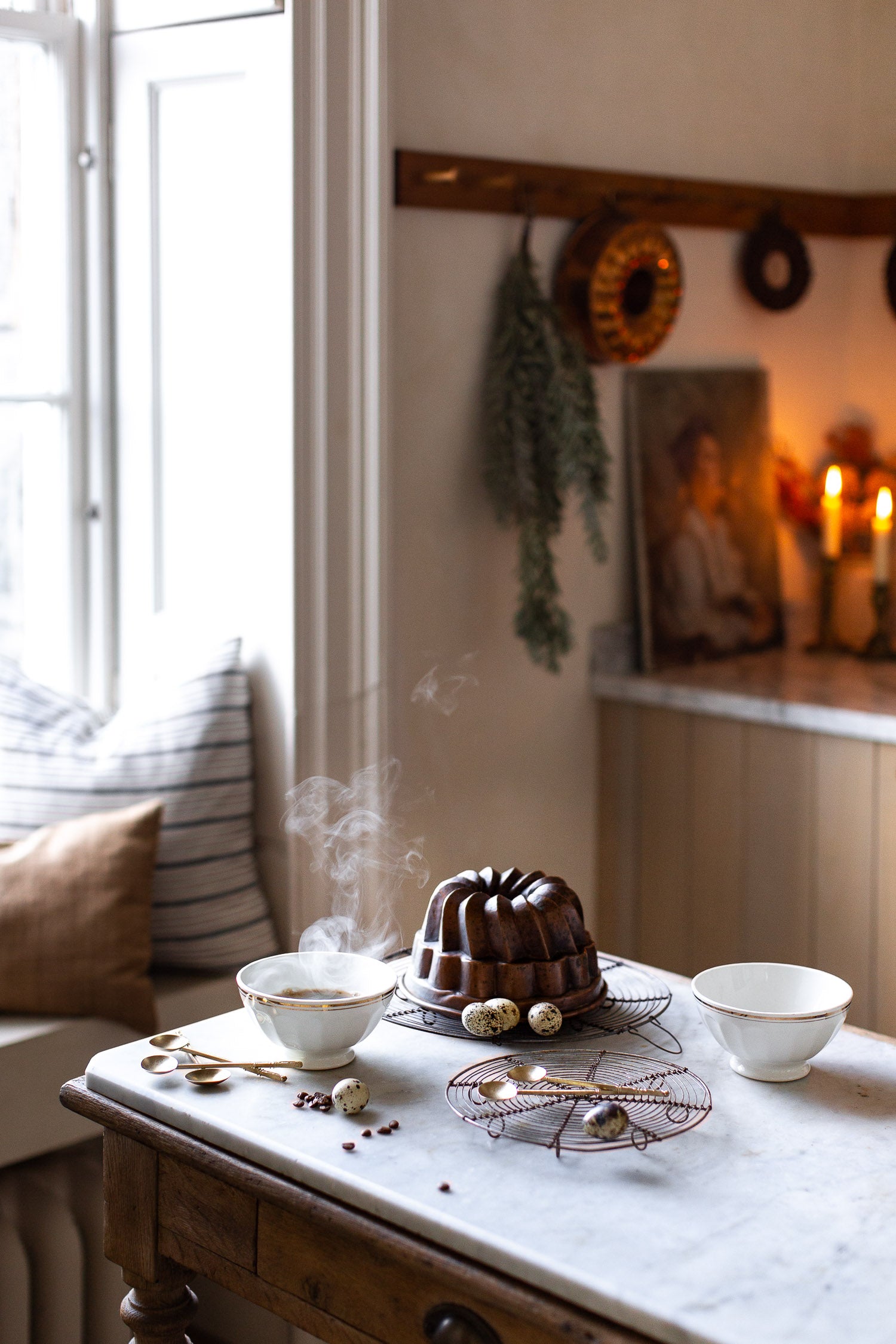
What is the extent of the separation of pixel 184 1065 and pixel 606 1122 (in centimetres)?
40

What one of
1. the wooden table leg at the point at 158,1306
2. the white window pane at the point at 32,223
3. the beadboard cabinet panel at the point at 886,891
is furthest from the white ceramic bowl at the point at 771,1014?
the white window pane at the point at 32,223

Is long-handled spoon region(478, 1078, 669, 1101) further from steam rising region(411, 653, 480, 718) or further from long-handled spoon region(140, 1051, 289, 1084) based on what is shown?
steam rising region(411, 653, 480, 718)

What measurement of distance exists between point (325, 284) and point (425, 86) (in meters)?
0.46

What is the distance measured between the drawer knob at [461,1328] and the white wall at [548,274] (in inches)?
53.1

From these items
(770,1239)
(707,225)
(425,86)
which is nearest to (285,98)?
(425,86)

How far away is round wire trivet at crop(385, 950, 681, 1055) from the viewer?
1.33 meters

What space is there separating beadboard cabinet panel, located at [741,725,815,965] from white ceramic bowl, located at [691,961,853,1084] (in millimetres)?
1223

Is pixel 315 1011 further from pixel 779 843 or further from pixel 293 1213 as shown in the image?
pixel 779 843

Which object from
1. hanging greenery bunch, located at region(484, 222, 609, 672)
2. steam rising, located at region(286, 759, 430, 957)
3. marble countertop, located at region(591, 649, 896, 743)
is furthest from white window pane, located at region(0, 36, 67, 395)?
marble countertop, located at region(591, 649, 896, 743)

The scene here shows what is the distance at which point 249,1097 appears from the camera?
1205 millimetres

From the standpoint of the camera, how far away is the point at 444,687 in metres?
2.52

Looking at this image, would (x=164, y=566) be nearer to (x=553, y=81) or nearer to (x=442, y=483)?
(x=442, y=483)

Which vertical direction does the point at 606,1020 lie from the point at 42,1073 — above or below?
above

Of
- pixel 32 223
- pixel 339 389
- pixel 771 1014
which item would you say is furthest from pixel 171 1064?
pixel 32 223
